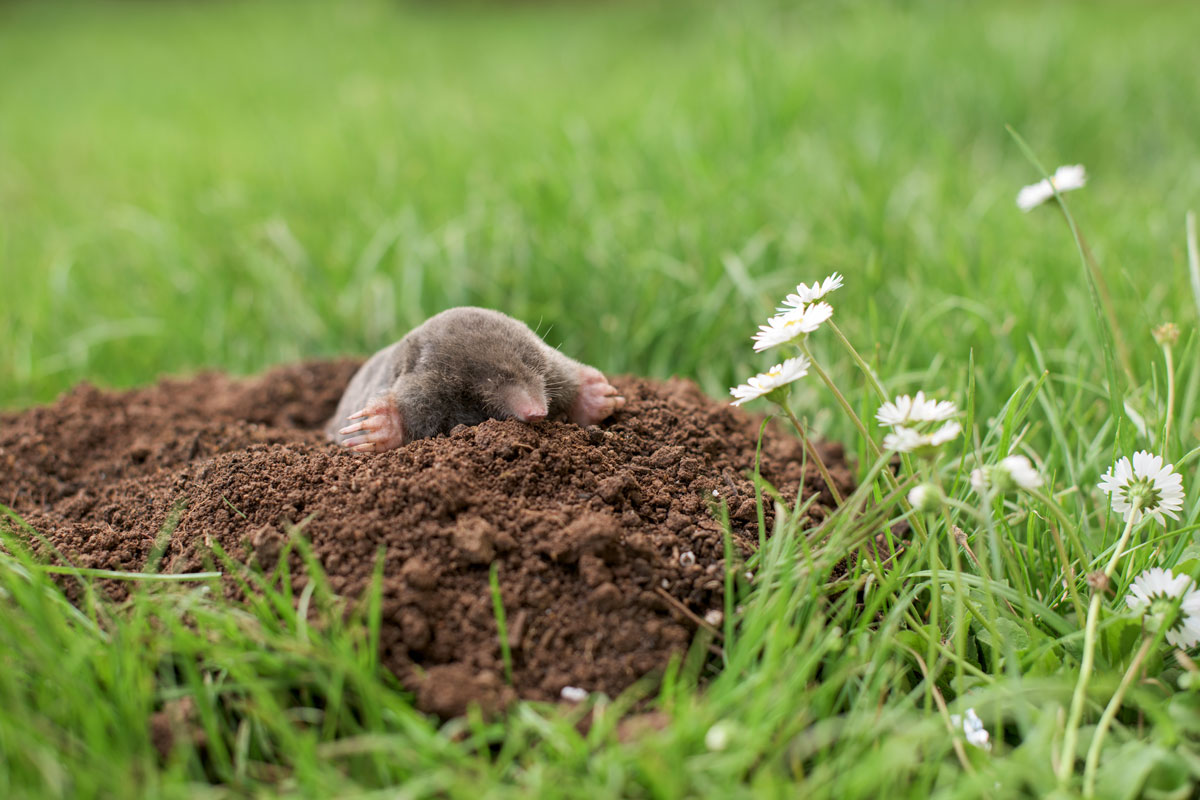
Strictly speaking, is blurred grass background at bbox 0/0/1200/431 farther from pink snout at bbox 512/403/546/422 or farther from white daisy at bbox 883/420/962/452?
pink snout at bbox 512/403/546/422

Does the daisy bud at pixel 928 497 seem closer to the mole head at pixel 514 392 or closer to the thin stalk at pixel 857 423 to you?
the thin stalk at pixel 857 423

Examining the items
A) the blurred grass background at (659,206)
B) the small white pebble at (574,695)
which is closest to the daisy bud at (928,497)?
the small white pebble at (574,695)

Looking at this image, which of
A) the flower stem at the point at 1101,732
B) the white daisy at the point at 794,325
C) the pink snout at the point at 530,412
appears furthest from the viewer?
the pink snout at the point at 530,412

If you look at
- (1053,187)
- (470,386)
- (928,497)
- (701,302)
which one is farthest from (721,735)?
(701,302)

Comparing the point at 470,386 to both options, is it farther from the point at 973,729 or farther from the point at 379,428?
the point at 973,729

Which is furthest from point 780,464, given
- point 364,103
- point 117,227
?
point 364,103

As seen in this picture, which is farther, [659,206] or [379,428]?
[659,206]
